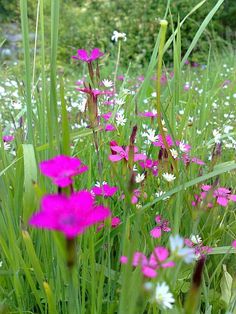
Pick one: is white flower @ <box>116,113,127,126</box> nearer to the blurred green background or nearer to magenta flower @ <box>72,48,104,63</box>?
magenta flower @ <box>72,48,104,63</box>

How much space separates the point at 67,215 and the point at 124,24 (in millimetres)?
5151

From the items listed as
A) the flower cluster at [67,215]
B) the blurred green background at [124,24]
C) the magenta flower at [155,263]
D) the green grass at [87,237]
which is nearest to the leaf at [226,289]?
the green grass at [87,237]

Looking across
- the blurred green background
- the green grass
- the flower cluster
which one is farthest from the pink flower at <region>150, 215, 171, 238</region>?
the blurred green background

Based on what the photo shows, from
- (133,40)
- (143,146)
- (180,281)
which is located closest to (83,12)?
(133,40)

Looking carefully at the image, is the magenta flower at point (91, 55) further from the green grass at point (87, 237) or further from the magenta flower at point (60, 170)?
the magenta flower at point (60, 170)

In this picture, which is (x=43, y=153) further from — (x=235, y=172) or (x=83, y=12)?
(x=83, y=12)

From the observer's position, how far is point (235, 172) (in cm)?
86

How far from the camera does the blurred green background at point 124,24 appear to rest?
15.7 ft

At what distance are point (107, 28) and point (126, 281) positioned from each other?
5.13 metres

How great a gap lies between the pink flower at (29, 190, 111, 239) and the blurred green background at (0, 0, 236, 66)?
4.31 m

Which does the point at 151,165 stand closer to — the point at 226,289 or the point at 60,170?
the point at 226,289

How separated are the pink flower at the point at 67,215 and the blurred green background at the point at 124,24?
4312 millimetres

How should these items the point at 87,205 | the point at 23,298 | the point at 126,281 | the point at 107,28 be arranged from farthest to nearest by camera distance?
the point at 107,28 < the point at 23,298 < the point at 126,281 < the point at 87,205

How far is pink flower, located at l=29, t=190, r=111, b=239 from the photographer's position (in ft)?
0.78
